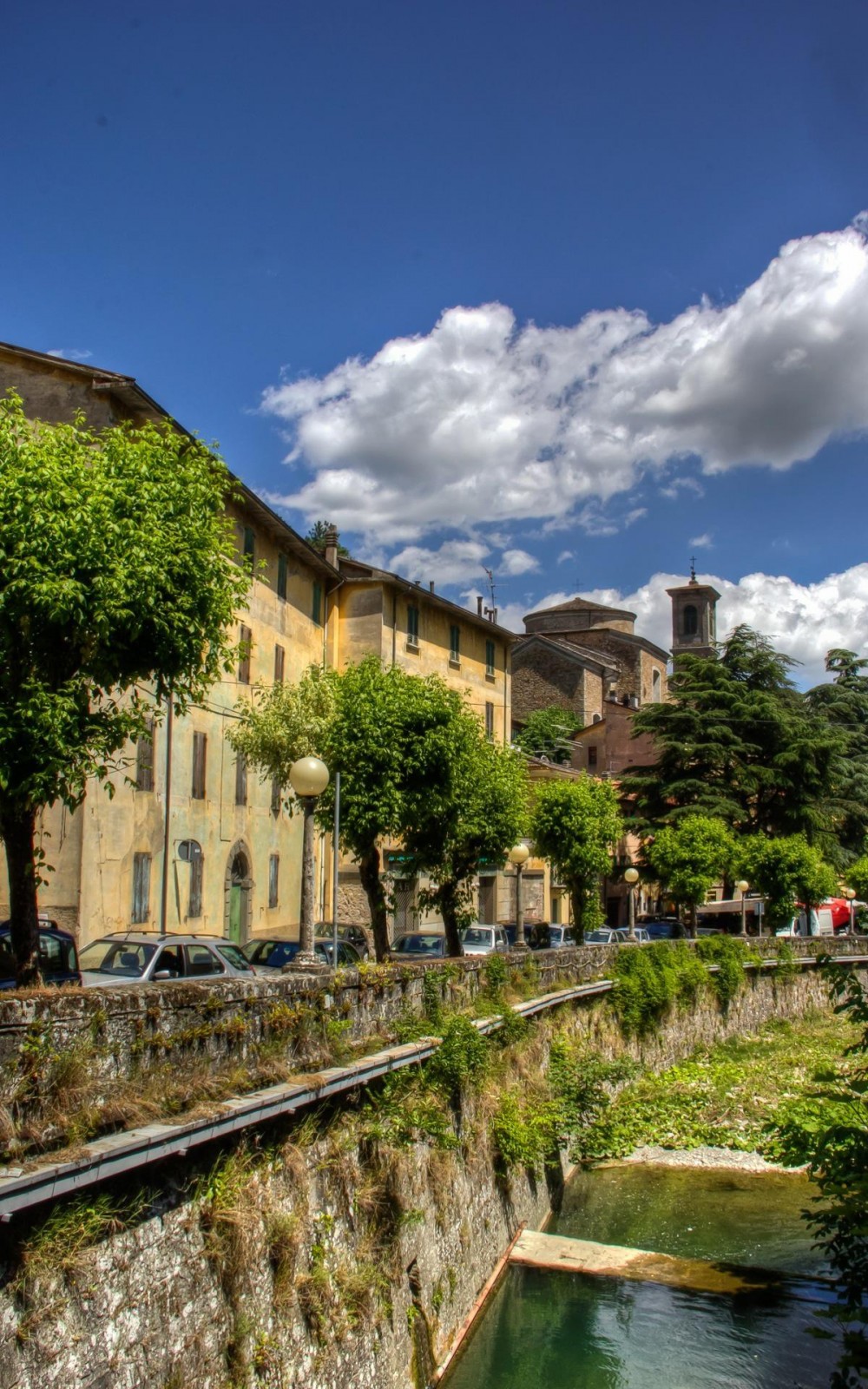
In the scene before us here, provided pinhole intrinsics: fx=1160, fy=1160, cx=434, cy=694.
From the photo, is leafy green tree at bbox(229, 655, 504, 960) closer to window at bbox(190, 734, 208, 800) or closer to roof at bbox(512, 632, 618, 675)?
window at bbox(190, 734, 208, 800)

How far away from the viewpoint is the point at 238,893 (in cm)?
3100

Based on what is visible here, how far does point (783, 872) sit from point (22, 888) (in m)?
34.2

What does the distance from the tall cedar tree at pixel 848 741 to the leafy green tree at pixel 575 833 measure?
20.1 metres

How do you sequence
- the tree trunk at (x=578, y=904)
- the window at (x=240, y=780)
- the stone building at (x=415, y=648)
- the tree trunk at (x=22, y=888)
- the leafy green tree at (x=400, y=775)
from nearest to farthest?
the tree trunk at (x=22, y=888) → the leafy green tree at (x=400, y=775) → the window at (x=240, y=780) → the tree trunk at (x=578, y=904) → the stone building at (x=415, y=648)

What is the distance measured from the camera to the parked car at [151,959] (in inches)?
557

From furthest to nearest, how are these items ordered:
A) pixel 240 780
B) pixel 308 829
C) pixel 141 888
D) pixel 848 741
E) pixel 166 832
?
pixel 848 741 → pixel 240 780 → pixel 166 832 → pixel 141 888 → pixel 308 829

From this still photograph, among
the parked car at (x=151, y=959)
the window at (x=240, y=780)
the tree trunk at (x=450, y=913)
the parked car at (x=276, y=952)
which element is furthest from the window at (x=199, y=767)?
the parked car at (x=151, y=959)

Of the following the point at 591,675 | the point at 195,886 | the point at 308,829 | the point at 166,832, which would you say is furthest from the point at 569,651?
the point at 308,829

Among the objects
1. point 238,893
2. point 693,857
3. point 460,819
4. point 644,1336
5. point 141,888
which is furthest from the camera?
point 693,857

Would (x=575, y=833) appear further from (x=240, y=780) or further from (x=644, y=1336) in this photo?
(x=644, y=1336)

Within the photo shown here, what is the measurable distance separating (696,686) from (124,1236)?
45.7m

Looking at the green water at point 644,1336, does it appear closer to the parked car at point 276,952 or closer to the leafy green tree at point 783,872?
the parked car at point 276,952

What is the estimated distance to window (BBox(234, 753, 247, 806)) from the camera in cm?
3039

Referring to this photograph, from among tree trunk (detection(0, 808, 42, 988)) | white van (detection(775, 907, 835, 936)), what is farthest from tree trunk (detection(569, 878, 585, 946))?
tree trunk (detection(0, 808, 42, 988))
